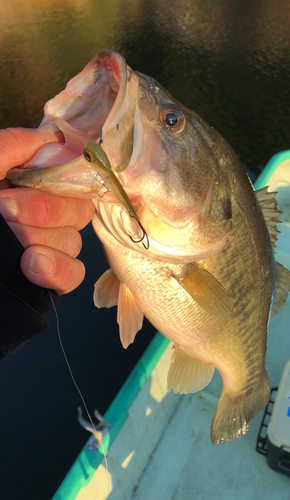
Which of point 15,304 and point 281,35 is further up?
point 281,35

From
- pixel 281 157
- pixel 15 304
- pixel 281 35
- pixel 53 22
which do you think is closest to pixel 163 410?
pixel 15 304

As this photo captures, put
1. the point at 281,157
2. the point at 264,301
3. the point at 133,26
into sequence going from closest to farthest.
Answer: the point at 264,301
the point at 281,157
the point at 133,26

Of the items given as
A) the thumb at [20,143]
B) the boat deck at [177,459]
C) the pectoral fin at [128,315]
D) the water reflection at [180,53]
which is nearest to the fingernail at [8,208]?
the thumb at [20,143]

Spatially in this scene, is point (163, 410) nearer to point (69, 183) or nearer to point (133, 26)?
point (69, 183)

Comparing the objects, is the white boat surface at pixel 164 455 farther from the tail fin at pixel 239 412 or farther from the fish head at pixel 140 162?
the fish head at pixel 140 162

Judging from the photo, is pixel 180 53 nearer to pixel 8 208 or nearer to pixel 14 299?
pixel 8 208

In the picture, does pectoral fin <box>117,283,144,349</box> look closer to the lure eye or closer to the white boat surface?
the lure eye
